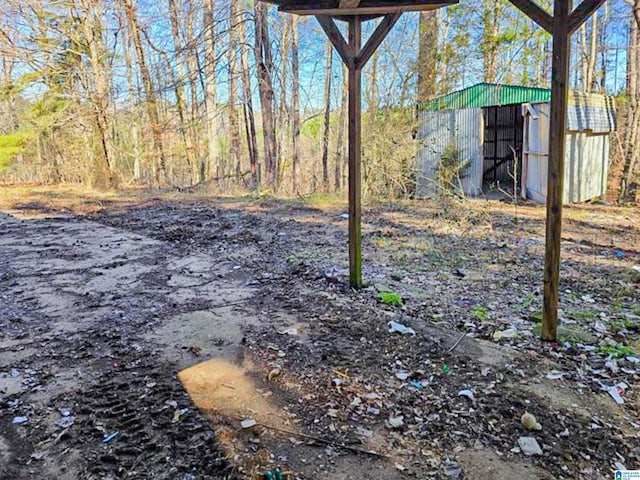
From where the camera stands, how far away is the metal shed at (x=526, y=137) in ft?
31.8

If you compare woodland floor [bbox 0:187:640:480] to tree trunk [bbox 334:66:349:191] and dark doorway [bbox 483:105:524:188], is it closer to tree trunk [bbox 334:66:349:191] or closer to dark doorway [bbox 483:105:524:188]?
dark doorway [bbox 483:105:524:188]

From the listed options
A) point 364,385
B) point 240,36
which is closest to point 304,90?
point 240,36

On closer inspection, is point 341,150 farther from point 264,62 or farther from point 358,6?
point 358,6

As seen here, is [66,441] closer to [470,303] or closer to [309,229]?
[470,303]

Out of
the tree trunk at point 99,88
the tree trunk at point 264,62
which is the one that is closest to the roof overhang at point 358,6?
the tree trunk at point 264,62

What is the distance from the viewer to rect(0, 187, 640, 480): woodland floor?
1.91 m

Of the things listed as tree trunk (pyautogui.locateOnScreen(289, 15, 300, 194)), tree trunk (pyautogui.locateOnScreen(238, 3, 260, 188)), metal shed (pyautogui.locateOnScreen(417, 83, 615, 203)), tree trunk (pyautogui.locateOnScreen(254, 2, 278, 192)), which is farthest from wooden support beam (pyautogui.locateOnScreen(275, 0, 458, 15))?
tree trunk (pyautogui.locateOnScreen(289, 15, 300, 194))

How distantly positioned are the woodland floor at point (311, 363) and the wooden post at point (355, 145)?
0.30 metres

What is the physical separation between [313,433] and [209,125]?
14.6 meters

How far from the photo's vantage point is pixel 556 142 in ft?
8.71

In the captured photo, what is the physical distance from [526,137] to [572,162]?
110cm

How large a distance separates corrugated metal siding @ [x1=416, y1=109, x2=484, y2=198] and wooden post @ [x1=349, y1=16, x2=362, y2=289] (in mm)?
7127

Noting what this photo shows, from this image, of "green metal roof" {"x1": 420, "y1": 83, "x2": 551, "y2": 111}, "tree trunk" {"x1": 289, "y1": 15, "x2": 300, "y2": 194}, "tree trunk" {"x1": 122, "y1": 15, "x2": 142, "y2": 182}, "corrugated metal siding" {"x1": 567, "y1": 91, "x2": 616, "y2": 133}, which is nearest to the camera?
"corrugated metal siding" {"x1": 567, "y1": 91, "x2": 616, "y2": 133}

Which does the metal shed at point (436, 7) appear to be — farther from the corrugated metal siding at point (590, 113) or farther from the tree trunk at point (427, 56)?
the tree trunk at point (427, 56)
